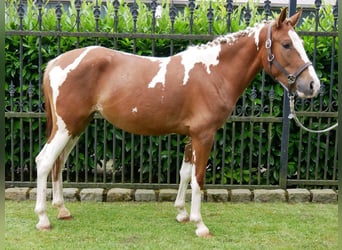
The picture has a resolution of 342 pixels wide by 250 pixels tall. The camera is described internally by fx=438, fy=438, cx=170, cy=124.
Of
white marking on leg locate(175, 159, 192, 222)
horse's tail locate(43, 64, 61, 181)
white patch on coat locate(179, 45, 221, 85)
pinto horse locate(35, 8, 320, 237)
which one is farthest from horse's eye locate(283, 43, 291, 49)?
horse's tail locate(43, 64, 61, 181)

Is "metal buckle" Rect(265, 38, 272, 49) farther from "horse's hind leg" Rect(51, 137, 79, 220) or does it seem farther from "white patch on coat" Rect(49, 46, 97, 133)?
"horse's hind leg" Rect(51, 137, 79, 220)

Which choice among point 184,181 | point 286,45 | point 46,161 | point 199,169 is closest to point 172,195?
point 184,181

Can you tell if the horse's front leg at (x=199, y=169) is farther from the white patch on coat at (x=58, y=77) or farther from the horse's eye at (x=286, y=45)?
the white patch on coat at (x=58, y=77)

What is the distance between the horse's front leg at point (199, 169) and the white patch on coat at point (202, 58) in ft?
2.18

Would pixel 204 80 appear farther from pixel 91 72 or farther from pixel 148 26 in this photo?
pixel 148 26

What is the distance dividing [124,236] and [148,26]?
3.03 metres

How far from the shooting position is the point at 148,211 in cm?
558

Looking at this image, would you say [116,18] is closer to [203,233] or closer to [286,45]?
[286,45]

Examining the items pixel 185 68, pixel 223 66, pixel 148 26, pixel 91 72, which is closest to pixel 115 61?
pixel 91 72

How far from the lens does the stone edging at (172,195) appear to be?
234 inches

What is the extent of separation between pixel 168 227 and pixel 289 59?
2.28m

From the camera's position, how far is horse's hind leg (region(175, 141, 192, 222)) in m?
5.07

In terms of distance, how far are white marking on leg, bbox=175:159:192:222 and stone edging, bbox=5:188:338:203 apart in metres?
0.81

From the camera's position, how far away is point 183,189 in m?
5.17
